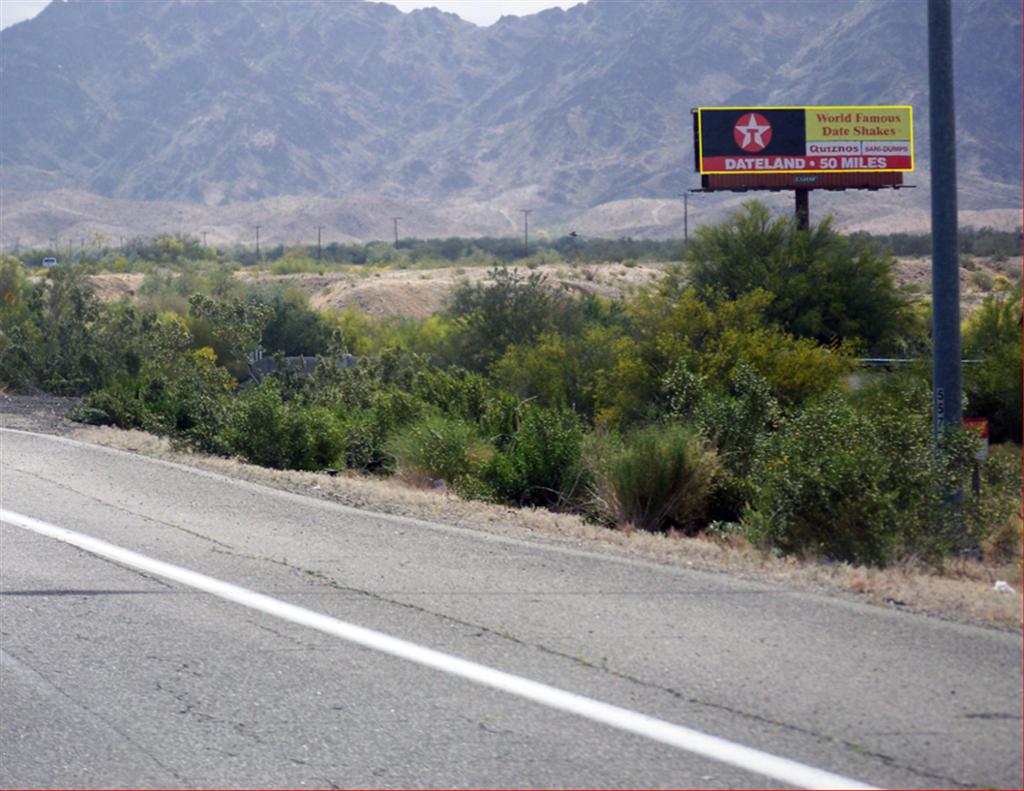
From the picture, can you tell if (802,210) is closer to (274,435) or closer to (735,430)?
(274,435)

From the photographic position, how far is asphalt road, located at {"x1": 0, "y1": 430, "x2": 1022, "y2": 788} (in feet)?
18.3

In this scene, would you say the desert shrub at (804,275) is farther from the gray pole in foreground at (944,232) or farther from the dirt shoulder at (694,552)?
the gray pole in foreground at (944,232)

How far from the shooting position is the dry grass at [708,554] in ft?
24.5

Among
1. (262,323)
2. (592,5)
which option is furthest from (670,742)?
(592,5)

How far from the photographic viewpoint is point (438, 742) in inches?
232

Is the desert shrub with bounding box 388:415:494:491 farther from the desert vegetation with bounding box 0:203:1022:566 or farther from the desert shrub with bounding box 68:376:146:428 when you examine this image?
the desert shrub with bounding box 68:376:146:428

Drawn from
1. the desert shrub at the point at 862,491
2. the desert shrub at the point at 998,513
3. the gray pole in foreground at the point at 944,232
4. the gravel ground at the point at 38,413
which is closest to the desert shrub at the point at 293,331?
the gravel ground at the point at 38,413

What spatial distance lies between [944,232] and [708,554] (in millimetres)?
3813

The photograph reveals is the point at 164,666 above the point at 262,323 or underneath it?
underneath

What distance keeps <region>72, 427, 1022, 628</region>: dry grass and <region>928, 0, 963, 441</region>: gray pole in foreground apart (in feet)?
6.83

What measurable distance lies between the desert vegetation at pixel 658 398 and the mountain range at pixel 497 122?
57.8m

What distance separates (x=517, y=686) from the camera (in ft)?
21.2

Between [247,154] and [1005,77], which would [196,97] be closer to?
[247,154]

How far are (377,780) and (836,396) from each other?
27.1ft
